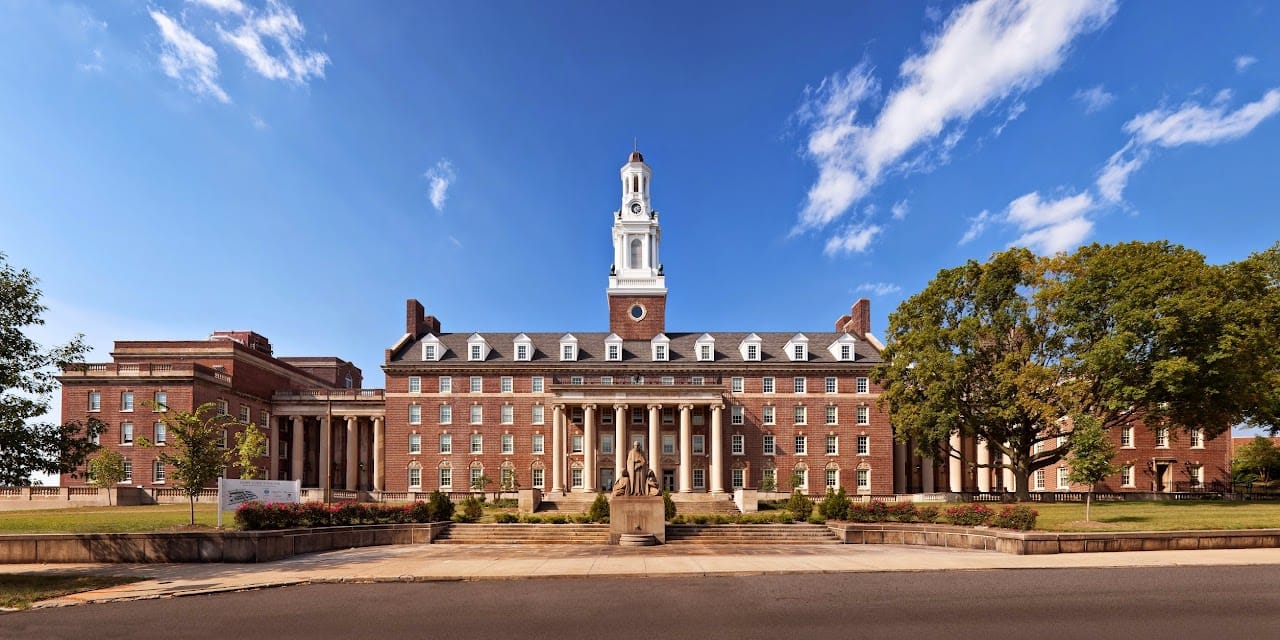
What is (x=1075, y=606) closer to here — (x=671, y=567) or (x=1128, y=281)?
(x=671, y=567)

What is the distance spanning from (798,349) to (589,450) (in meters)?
21.5

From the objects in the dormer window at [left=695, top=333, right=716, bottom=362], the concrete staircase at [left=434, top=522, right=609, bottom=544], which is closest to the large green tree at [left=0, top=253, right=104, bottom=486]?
the concrete staircase at [left=434, top=522, right=609, bottom=544]

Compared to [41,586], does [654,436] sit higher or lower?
higher

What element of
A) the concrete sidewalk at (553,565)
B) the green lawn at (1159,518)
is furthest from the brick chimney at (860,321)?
the concrete sidewalk at (553,565)

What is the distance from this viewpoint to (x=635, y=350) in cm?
6531

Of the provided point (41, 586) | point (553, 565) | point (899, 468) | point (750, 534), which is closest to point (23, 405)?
point (41, 586)

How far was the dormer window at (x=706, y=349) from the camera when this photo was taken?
206 ft

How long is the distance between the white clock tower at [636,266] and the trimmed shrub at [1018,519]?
43.4 m

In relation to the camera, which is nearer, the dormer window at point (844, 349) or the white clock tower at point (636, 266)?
the dormer window at point (844, 349)

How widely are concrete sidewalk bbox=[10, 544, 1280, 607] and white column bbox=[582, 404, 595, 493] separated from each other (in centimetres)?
3026

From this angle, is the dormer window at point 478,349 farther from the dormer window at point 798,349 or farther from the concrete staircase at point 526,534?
the concrete staircase at point 526,534

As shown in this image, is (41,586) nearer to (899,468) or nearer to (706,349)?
(706,349)

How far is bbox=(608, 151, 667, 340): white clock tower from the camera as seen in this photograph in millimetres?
68188

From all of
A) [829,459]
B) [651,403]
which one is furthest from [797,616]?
[829,459]
